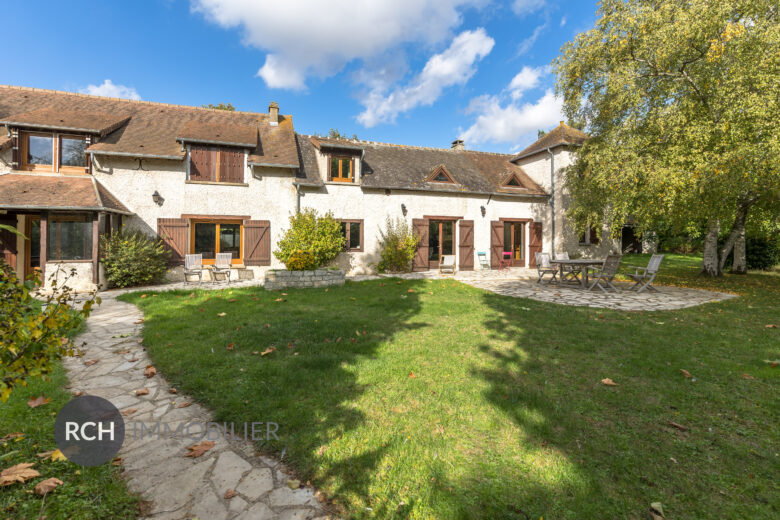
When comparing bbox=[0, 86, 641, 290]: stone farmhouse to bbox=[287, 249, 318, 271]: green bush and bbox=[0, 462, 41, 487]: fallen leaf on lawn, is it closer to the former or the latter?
bbox=[287, 249, 318, 271]: green bush

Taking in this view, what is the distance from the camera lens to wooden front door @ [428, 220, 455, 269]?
49.0 ft

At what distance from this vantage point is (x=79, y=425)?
260cm

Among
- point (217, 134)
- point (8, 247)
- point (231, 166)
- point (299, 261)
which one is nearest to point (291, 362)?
point (299, 261)

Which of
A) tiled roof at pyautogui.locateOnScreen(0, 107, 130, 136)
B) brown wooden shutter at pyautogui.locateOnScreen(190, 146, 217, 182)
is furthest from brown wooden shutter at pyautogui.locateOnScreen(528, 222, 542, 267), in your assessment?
tiled roof at pyautogui.locateOnScreen(0, 107, 130, 136)

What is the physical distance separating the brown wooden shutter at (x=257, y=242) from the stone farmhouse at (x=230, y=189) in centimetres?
5

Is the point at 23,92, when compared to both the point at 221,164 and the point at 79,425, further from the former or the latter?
the point at 79,425

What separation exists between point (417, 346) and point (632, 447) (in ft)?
8.11

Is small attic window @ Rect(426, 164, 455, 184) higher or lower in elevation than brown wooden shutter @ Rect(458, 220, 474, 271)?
higher

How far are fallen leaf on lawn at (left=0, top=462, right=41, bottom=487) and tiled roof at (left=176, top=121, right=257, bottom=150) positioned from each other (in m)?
11.8

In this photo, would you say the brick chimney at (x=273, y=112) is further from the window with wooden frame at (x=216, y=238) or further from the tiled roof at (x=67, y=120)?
the tiled roof at (x=67, y=120)

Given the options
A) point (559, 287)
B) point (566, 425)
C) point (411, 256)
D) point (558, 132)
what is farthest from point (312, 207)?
point (558, 132)

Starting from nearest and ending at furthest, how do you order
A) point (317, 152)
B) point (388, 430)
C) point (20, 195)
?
1. point (388, 430)
2. point (20, 195)
3. point (317, 152)

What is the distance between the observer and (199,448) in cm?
246

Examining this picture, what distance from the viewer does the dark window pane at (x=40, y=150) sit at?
1050cm
